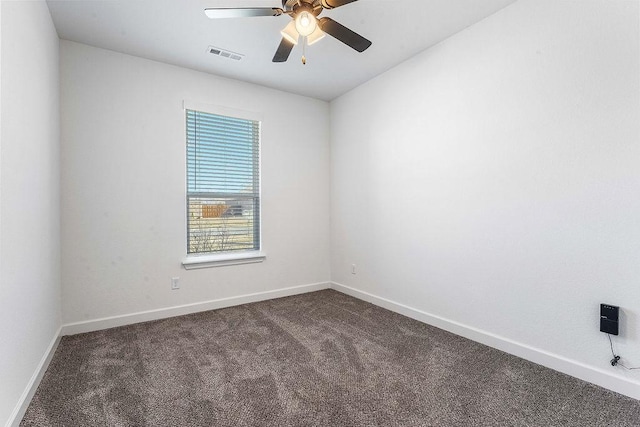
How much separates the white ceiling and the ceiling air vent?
0.05 meters

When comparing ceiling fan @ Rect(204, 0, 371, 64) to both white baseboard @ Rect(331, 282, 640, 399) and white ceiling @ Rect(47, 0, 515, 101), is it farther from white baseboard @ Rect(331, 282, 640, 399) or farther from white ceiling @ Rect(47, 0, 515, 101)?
white baseboard @ Rect(331, 282, 640, 399)

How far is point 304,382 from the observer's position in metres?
2.04

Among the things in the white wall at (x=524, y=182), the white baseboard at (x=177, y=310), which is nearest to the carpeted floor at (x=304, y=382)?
the white baseboard at (x=177, y=310)

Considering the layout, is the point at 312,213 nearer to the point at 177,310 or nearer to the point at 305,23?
the point at 177,310

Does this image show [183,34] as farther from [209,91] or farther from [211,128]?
[211,128]

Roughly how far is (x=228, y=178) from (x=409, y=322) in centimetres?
258

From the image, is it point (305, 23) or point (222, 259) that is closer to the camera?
point (305, 23)

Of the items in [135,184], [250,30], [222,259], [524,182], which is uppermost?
[250,30]

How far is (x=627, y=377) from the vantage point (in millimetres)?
1888

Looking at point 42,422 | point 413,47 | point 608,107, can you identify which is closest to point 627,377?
point 608,107

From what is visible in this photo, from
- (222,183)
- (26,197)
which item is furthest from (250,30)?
(26,197)

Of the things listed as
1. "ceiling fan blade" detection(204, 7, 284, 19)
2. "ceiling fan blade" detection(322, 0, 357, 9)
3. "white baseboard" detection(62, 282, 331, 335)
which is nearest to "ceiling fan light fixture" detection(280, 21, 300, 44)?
"ceiling fan blade" detection(204, 7, 284, 19)

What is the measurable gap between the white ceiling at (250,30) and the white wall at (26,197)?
0.36m

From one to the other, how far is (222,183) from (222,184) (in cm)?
1
